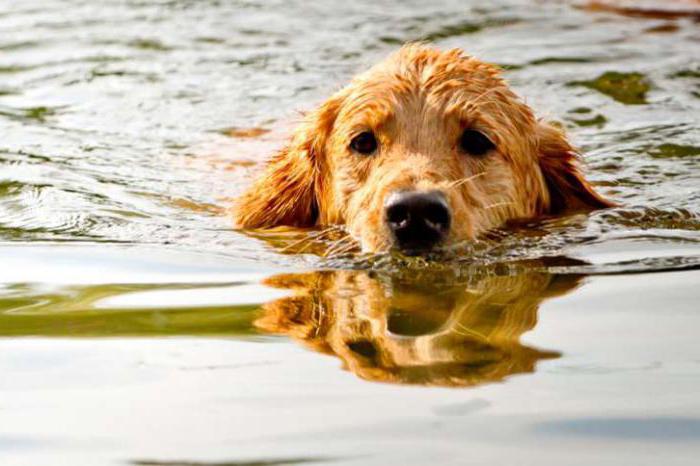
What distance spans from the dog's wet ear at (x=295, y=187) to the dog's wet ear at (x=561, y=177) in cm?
110

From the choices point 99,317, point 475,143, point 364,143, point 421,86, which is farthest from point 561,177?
point 99,317

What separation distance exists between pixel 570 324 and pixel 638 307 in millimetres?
351

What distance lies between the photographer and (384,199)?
5184 mm

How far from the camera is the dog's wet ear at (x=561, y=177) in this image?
648 centimetres

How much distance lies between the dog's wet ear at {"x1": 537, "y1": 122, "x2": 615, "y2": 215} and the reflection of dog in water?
1.67 meters

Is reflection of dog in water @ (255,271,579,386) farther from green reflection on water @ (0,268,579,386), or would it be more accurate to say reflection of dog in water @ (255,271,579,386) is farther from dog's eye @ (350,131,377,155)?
dog's eye @ (350,131,377,155)

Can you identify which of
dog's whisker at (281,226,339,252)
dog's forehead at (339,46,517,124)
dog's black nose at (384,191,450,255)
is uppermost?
dog's forehead at (339,46,517,124)

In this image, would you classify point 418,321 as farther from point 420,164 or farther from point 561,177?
point 561,177

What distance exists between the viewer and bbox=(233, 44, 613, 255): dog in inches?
203

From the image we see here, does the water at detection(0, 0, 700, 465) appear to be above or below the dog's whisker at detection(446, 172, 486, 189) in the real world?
below

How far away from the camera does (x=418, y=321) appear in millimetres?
4074

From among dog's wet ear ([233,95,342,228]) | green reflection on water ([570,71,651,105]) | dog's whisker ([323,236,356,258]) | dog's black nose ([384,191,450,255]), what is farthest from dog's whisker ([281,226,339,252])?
green reflection on water ([570,71,651,105])

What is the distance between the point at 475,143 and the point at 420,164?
1.58 feet

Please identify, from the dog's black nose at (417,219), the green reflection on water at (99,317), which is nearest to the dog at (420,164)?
the dog's black nose at (417,219)
